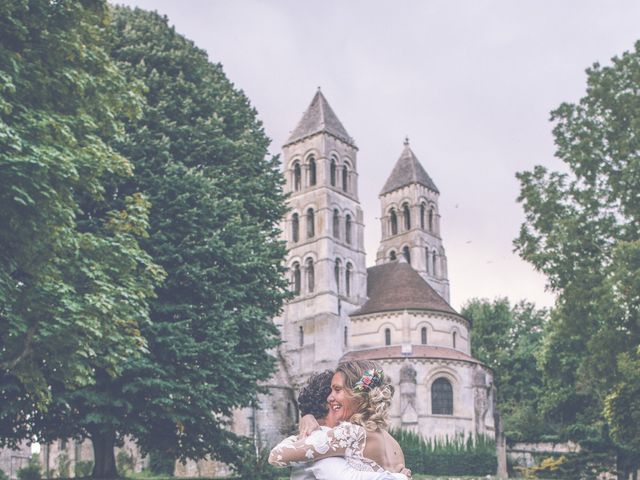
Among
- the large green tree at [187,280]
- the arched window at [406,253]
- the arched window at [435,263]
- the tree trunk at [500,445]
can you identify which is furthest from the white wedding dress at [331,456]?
the arched window at [435,263]

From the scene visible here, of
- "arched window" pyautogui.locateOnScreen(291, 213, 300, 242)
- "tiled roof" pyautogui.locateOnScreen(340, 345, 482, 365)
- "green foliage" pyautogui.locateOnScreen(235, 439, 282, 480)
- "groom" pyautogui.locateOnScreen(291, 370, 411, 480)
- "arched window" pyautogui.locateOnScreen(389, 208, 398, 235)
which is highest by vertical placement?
"arched window" pyautogui.locateOnScreen(389, 208, 398, 235)

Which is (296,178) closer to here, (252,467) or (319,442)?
(252,467)

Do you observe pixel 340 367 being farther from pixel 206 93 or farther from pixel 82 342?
pixel 206 93

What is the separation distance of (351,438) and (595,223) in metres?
23.3

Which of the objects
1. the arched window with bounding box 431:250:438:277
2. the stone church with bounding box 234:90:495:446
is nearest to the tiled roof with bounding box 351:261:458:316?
the stone church with bounding box 234:90:495:446

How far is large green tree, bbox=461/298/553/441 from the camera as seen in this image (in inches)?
2431

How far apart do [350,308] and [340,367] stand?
183 ft

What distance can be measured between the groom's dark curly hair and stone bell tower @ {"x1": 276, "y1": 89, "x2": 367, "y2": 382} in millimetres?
51753

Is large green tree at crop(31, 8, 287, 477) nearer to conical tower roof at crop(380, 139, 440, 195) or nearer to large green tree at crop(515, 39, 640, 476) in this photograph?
large green tree at crop(515, 39, 640, 476)

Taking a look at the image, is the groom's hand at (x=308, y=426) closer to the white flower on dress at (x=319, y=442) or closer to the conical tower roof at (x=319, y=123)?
the white flower on dress at (x=319, y=442)

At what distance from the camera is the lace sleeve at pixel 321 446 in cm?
491

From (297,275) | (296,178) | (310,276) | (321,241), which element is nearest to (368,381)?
(321,241)

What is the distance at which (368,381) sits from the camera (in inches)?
200

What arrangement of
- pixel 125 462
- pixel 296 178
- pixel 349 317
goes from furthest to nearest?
pixel 296 178 < pixel 349 317 < pixel 125 462
